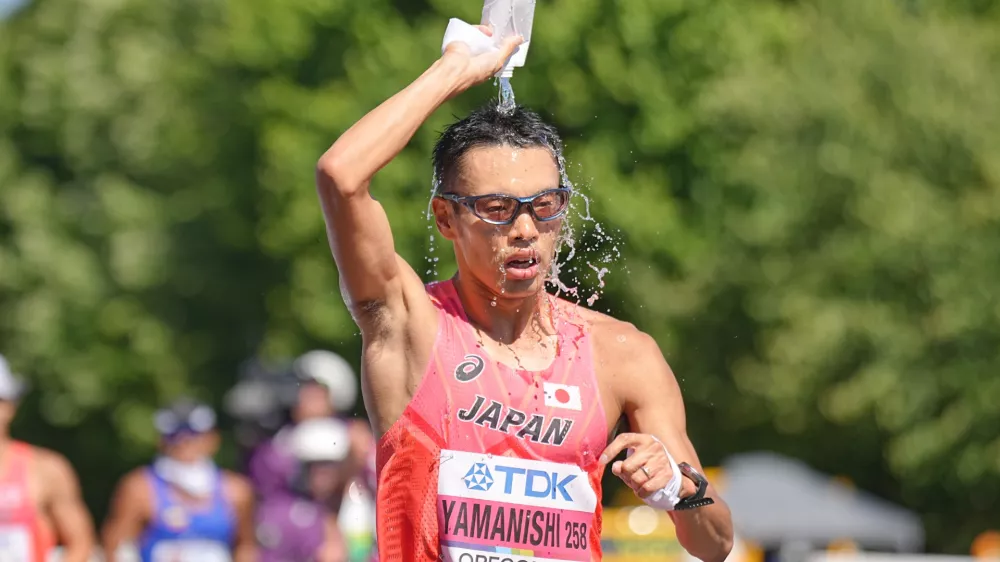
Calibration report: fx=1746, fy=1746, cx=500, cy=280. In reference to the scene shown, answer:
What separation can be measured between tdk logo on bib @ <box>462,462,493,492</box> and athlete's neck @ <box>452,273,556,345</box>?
1.21ft

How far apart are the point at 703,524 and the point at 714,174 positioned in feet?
53.6

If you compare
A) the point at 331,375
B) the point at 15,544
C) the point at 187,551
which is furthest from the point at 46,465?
the point at 331,375

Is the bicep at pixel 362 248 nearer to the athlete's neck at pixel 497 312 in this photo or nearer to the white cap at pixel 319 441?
the athlete's neck at pixel 497 312

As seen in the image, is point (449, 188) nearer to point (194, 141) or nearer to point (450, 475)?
point (450, 475)

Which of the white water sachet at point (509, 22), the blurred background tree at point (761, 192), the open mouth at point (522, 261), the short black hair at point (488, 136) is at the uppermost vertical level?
the blurred background tree at point (761, 192)

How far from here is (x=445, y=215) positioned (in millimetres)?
4527

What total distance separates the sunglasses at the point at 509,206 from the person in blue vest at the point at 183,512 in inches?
252

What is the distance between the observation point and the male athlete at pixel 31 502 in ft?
30.5

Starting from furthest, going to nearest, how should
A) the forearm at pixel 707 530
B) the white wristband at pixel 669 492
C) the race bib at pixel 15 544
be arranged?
the race bib at pixel 15 544 < the forearm at pixel 707 530 < the white wristband at pixel 669 492

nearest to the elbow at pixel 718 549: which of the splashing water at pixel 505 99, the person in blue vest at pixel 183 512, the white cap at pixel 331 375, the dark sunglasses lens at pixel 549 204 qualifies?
the dark sunglasses lens at pixel 549 204

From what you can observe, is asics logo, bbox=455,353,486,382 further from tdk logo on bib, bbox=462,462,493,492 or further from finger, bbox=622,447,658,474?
finger, bbox=622,447,658,474

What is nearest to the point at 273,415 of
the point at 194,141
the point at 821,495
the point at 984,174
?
the point at 821,495

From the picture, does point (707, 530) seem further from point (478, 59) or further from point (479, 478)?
point (478, 59)

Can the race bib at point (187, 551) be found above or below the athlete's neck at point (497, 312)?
above
